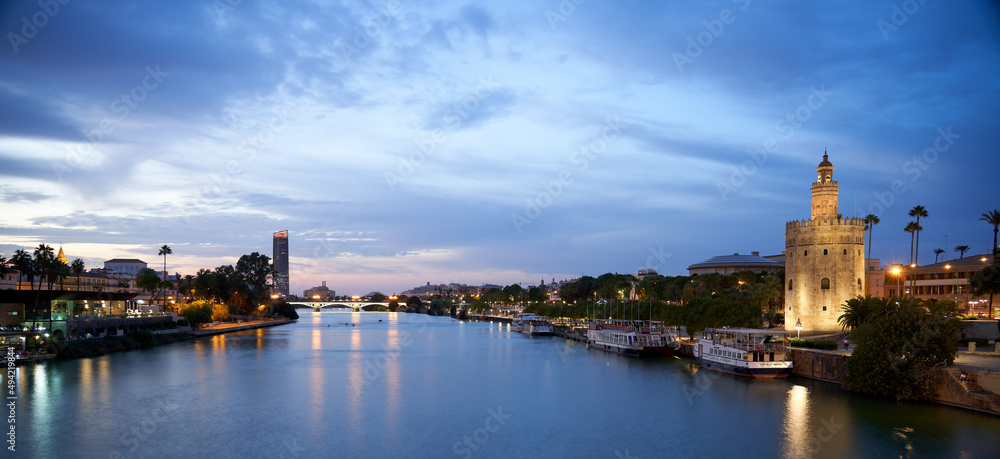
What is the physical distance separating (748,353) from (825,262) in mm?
16143

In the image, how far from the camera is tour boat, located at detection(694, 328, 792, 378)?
5247 cm

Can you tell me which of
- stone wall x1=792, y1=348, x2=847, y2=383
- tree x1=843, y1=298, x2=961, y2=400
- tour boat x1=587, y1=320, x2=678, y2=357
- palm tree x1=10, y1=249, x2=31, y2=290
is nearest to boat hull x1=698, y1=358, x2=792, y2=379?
stone wall x1=792, y1=348, x2=847, y2=383

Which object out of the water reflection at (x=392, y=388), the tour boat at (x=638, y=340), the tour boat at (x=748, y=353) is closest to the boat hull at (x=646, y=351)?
the tour boat at (x=638, y=340)

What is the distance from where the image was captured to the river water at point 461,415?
110 ft

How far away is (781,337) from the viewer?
58.6 m

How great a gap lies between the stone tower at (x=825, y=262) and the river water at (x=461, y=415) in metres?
13.2

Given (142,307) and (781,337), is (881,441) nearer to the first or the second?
(781,337)

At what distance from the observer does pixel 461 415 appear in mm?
42844

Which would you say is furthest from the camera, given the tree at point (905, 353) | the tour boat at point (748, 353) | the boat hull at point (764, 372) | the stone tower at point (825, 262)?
the stone tower at point (825, 262)

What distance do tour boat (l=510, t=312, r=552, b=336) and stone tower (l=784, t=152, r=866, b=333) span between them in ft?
216

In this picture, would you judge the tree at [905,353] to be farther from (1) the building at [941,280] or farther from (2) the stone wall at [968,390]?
(1) the building at [941,280]

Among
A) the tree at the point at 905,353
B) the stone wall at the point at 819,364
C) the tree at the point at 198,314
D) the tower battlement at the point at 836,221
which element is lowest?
the tree at the point at 198,314

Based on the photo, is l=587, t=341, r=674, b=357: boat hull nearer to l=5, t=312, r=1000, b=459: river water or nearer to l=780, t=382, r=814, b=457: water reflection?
l=5, t=312, r=1000, b=459: river water

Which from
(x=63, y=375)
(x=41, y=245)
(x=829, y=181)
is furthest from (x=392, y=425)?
(x=41, y=245)
